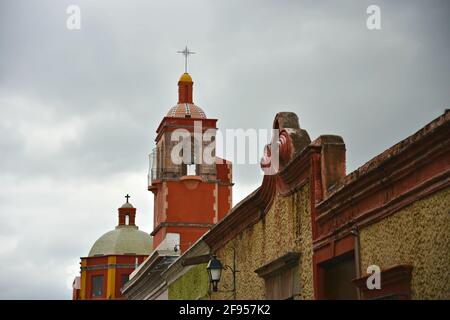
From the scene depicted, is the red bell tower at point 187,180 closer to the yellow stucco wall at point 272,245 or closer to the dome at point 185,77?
the dome at point 185,77

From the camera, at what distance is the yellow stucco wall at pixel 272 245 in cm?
1084

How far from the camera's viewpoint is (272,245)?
12.4 meters

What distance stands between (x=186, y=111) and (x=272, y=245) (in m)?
22.2

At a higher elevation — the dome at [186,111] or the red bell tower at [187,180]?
the dome at [186,111]

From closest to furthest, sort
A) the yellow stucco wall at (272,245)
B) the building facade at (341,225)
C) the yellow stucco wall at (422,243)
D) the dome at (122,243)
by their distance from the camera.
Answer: the yellow stucco wall at (422,243)
the building facade at (341,225)
the yellow stucco wall at (272,245)
the dome at (122,243)

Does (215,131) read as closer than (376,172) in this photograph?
No

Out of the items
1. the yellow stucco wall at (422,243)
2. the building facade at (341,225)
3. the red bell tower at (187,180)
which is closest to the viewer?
the yellow stucco wall at (422,243)

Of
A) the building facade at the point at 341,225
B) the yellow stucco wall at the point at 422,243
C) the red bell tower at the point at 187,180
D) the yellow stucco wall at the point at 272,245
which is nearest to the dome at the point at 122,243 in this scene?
the red bell tower at the point at 187,180

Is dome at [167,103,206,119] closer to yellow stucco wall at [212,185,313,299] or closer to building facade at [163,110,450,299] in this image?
yellow stucco wall at [212,185,313,299]

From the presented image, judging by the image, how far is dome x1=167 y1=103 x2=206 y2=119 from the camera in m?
33.9
